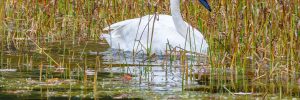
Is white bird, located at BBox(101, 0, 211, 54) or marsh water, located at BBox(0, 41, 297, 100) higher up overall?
white bird, located at BBox(101, 0, 211, 54)

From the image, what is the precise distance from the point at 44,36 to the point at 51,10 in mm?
1241

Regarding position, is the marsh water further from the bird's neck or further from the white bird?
the bird's neck

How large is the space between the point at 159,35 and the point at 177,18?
34 cm

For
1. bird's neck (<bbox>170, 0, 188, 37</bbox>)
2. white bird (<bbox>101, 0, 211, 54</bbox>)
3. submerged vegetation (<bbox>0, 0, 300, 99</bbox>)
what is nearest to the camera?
submerged vegetation (<bbox>0, 0, 300, 99</bbox>)

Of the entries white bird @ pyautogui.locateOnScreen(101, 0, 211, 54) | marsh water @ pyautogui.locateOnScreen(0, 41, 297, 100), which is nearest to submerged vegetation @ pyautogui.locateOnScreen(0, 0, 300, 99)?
marsh water @ pyautogui.locateOnScreen(0, 41, 297, 100)

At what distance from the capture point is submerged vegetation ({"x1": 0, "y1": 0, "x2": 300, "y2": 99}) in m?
7.47

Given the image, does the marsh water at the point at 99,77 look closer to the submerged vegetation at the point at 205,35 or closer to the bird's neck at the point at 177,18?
the submerged vegetation at the point at 205,35

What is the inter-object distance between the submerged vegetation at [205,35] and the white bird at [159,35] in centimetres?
18

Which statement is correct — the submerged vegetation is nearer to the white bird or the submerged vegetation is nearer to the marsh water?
the marsh water

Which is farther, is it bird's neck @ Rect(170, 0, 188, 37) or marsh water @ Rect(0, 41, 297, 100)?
bird's neck @ Rect(170, 0, 188, 37)

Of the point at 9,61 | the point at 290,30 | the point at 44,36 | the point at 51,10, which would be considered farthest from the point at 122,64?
the point at 51,10

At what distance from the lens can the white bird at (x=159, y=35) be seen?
31.6ft

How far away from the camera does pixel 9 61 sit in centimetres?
861

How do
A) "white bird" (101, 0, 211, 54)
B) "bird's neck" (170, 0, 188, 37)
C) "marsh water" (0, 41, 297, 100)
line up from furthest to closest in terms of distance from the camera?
1. "bird's neck" (170, 0, 188, 37)
2. "white bird" (101, 0, 211, 54)
3. "marsh water" (0, 41, 297, 100)
